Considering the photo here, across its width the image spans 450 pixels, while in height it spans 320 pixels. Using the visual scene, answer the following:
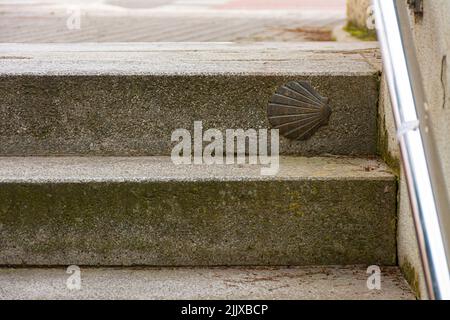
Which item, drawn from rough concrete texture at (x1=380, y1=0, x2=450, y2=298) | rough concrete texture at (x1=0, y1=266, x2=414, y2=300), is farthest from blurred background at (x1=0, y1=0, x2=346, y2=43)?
rough concrete texture at (x1=380, y1=0, x2=450, y2=298)

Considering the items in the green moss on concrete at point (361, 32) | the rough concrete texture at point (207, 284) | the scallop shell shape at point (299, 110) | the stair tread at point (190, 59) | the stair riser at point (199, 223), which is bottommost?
the rough concrete texture at point (207, 284)

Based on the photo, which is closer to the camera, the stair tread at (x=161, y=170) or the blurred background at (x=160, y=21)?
the stair tread at (x=161, y=170)

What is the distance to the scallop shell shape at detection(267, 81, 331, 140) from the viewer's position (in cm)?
212

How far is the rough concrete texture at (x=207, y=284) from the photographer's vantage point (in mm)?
1793

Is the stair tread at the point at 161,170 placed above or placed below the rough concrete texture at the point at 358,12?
below

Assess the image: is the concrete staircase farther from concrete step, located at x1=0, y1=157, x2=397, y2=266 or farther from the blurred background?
the blurred background

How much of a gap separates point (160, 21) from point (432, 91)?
3.75 meters

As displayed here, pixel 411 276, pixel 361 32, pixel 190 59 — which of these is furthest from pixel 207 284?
pixel 361 32

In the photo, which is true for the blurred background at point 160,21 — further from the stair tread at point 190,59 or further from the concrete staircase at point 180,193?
the concrete staircase at point 180,193

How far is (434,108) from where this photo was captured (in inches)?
67.2

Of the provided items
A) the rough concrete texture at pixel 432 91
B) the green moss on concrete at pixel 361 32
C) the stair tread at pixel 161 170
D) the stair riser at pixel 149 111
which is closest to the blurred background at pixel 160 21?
the green moss on concrete at pixel 361 32
